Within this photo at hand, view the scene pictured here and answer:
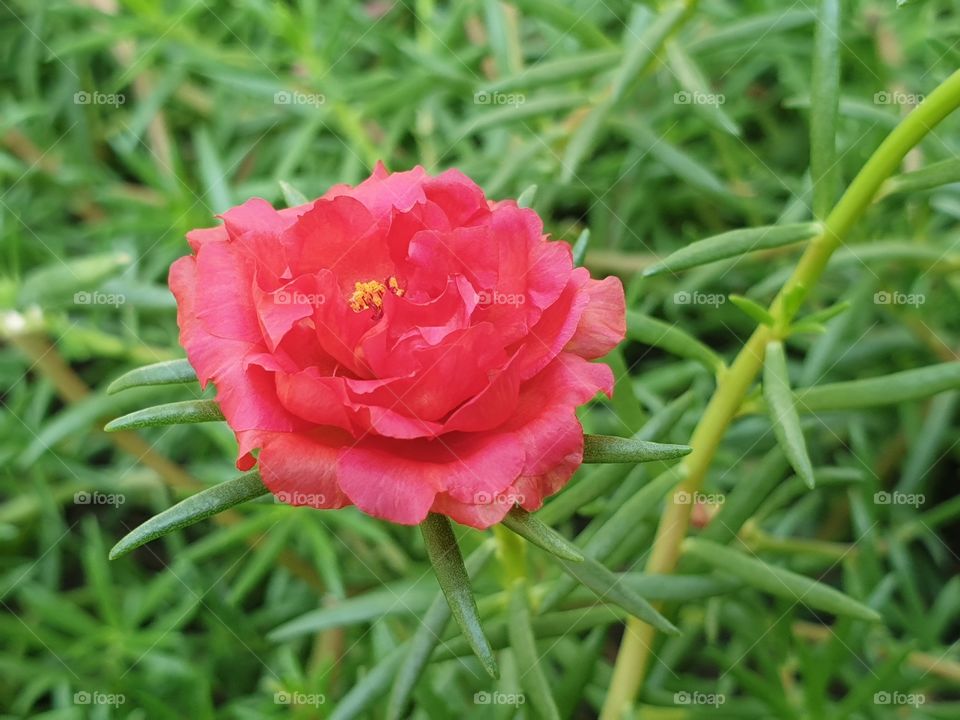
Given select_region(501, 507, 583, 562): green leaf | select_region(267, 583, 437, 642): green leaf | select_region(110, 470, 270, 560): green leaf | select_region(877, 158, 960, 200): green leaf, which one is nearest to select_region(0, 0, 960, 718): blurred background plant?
select_region(267, 583, 437, 642): green leaf

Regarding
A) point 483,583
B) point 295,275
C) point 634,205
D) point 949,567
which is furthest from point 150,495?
point 949,567

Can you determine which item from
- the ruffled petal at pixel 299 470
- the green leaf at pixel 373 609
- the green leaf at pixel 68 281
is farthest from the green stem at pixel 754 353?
the green leaf at pixel 68 281

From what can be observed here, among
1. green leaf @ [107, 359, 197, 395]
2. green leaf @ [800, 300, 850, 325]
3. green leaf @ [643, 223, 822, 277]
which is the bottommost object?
green leaf @ [107, 359, 197, 395]

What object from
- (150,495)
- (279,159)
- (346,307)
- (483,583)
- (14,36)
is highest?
(346,307)

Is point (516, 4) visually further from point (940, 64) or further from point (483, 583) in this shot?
point (483, 583)

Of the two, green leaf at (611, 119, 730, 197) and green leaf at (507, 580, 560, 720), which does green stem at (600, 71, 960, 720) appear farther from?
green leaf at (611, 119, 730, 197)

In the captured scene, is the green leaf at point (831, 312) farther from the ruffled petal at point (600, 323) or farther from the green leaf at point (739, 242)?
the ruffled petal at point (600, 323)
